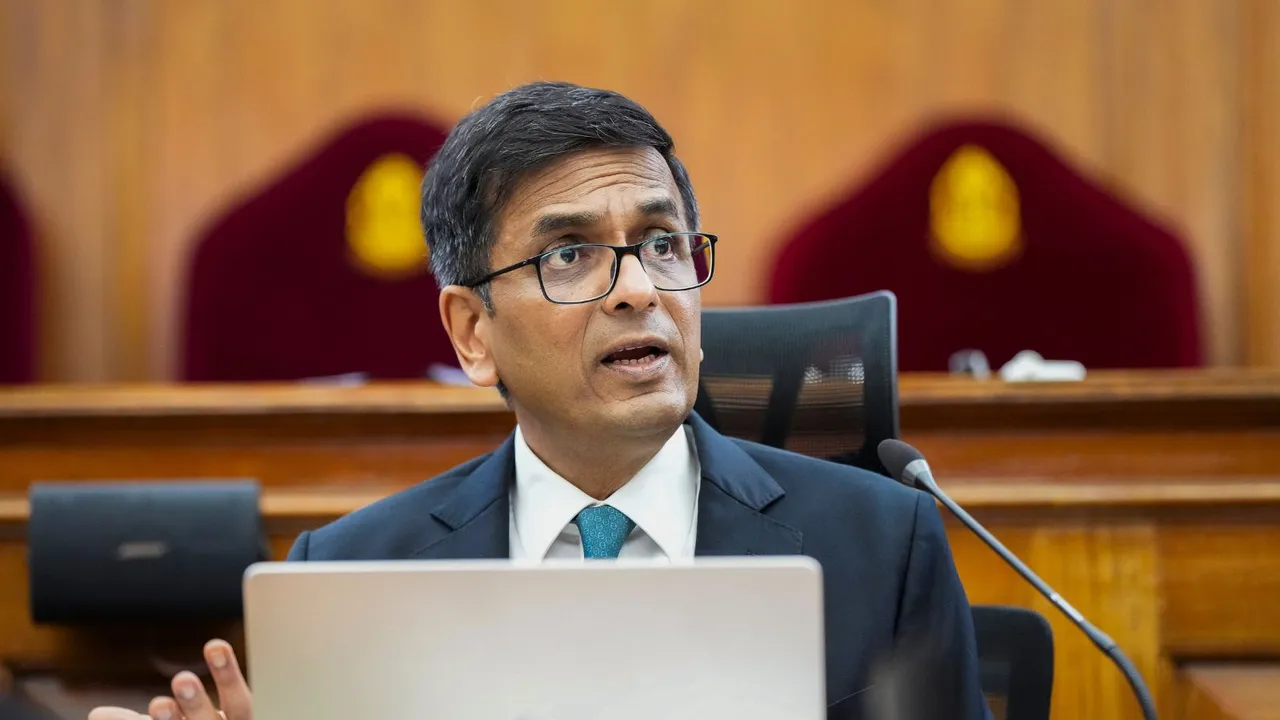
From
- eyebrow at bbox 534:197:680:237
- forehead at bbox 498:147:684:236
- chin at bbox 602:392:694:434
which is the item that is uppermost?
forehead at bbox 498:147:684:236

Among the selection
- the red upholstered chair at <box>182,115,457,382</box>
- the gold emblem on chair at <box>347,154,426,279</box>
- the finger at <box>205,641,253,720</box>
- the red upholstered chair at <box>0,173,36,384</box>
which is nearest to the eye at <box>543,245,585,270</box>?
the finger at <box>205,641,253,720</box>

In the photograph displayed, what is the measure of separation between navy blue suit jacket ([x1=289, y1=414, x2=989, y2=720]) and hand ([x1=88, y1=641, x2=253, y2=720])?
0.33 metres

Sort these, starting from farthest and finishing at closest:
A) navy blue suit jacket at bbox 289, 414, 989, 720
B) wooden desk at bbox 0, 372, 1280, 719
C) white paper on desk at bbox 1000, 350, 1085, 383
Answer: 1. white paper on desk at bbox 1000, 350, 1085, 383
2. wooden desk at bbox 0, 372, 1280, 719
3. navy blue suit jacket at bbox 289, 414, 989, 720

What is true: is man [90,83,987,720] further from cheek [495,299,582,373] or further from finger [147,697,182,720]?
finger [147,697,182,720]

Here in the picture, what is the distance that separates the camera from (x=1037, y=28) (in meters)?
3.74

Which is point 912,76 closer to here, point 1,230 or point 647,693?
point 1,230

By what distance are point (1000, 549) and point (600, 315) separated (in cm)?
45

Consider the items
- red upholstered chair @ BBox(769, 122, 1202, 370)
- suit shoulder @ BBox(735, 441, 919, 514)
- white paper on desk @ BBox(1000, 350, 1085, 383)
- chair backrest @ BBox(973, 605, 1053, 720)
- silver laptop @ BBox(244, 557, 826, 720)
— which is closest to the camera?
silver laptop @ BBox(244, 557, 826, 720)

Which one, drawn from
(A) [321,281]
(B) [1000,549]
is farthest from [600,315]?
(A) [321,281]

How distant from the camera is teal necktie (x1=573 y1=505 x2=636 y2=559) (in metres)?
1.30

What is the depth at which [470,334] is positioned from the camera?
4.67ft

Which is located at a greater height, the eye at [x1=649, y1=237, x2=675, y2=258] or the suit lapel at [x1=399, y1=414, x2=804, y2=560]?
the eye at [x1=649, y1=237, x2=675, y2=258]

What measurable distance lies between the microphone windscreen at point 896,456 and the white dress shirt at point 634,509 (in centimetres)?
19

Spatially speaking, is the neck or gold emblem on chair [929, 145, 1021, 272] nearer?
the neck
